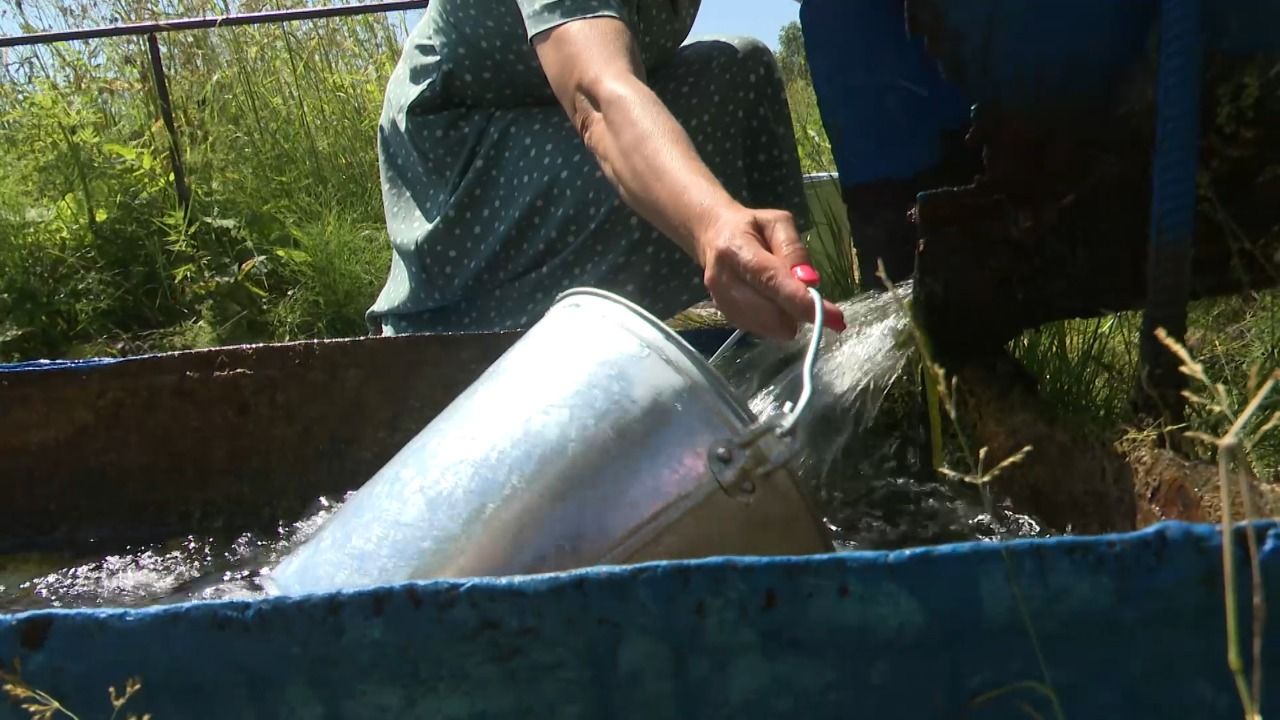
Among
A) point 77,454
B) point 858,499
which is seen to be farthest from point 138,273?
point 858,499

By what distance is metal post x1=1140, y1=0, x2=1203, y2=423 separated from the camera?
165 centimetres

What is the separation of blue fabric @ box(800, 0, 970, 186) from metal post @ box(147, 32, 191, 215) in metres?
2.71

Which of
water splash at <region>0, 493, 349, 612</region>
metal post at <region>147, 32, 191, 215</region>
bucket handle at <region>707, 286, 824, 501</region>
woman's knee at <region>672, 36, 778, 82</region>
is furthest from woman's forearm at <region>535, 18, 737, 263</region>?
metal post at <region>147, 32, 191, 215</region>

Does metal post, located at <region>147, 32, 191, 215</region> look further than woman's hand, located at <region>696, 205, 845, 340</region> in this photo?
Yes

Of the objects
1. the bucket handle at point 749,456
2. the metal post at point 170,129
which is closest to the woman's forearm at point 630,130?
the bucket handle at point 749,456

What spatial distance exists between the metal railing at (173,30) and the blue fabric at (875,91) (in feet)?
7.07

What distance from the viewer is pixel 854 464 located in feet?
6.96

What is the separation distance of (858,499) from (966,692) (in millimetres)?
955

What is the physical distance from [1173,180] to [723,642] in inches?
38.6

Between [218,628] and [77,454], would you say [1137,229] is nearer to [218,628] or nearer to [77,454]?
[218,628]

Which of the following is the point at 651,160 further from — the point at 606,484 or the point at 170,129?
the point at 170,129

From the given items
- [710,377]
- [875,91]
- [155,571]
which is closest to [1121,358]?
[875,91]

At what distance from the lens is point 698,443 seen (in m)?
1.35

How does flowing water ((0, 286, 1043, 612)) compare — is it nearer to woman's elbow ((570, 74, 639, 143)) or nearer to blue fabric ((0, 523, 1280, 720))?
woman's elbow ((570, 74, 639, 143))
